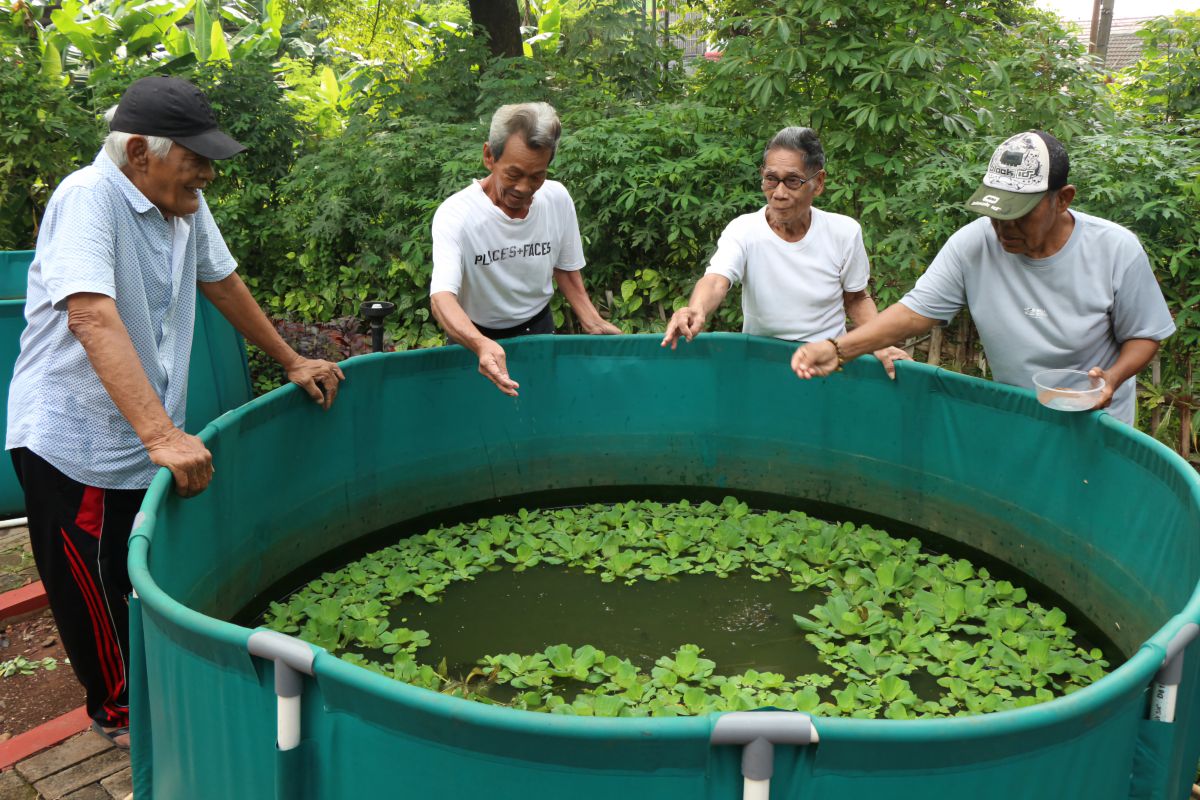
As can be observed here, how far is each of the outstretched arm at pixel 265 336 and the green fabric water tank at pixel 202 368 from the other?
963mm

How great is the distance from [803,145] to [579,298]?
124cm

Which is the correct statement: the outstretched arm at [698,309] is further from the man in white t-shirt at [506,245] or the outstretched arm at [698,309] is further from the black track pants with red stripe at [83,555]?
the black track pants with red stripe at [83,555]

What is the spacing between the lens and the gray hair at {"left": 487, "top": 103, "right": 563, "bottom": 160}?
147 inches

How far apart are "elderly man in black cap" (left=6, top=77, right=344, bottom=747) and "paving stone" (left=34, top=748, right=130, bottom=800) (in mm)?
59

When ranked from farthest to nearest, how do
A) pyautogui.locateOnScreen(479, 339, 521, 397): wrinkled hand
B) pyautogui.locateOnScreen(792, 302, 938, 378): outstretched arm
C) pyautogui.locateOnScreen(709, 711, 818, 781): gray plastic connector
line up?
pyautogui.locateOnScreen(792, 302, 938, 378): outstretched arm, pyautogui.locateOnScreen(479, 339, 521, 397): wrinkled hand, pyautogui.locateOnScreen(709, 711, 818, 781): gray plastic connector

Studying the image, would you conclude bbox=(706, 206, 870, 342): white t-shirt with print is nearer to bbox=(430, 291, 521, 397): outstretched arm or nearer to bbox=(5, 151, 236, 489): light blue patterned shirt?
bbox=(430, 291, 521, 397): outstretched arm

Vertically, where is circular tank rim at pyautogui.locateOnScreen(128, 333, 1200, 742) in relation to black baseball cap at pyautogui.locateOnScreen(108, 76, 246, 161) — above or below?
below

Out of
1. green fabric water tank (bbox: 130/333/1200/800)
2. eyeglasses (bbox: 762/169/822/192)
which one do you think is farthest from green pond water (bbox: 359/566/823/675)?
eyeglasses (bbox: 762/169/822/192)

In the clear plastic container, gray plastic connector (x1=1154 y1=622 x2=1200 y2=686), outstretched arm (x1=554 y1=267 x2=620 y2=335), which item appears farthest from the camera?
outstretched arm (x1=554 y1=267 x2=620 y2=335)

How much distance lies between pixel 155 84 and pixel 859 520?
3302mm

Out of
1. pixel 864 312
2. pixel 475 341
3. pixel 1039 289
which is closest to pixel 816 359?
pixel 864 312

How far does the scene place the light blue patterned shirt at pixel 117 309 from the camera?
8.34 ft

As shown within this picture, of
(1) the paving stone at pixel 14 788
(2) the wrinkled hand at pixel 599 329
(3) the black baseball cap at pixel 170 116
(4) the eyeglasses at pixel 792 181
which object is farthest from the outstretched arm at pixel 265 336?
(4) the eyeglasses at pixel 792 181

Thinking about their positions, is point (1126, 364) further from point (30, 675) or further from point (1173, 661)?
point (30, 675)
